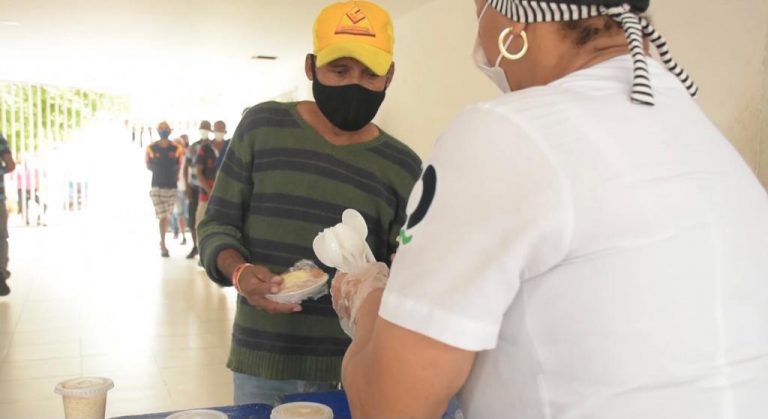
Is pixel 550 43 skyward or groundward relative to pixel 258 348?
skyward

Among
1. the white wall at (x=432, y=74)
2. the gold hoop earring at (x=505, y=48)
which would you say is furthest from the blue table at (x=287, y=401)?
the white wall at (x=432, y=74)

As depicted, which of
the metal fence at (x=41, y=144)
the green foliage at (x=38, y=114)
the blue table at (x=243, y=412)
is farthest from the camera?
the green foliage at (x=38, y=114)

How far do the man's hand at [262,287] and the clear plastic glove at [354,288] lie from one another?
387 mm

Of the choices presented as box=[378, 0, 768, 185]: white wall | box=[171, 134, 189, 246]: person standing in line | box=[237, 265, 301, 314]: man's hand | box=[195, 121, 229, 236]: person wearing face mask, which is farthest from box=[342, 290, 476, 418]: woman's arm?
box=[171, 134, 189, 246]: person standing in line

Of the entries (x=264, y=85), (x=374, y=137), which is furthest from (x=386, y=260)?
(x=264, y=85)

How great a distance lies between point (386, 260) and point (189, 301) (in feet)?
17.1

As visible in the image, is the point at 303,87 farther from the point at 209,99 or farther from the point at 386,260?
the point at 386,260

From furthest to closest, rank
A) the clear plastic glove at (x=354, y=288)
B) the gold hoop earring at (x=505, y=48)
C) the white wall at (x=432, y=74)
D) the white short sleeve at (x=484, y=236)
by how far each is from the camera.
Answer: the white wall at (x=432, y=74) < the clear plastic glove at (x=354, y=288) < the gold hoop earring at (x=505, y=48) < the white short sleeve at (x=484, y=236)

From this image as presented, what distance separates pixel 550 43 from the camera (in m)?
0.87

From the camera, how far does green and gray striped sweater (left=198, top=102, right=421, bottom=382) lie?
6.06ft

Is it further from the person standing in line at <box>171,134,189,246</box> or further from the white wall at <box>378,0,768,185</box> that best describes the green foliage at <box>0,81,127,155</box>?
the white wall at <box>378,0,768,185</box>

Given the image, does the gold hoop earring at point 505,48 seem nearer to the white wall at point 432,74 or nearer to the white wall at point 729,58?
the white wall at point 729,58

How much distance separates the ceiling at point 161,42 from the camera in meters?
7.32

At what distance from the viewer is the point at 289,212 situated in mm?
1864
